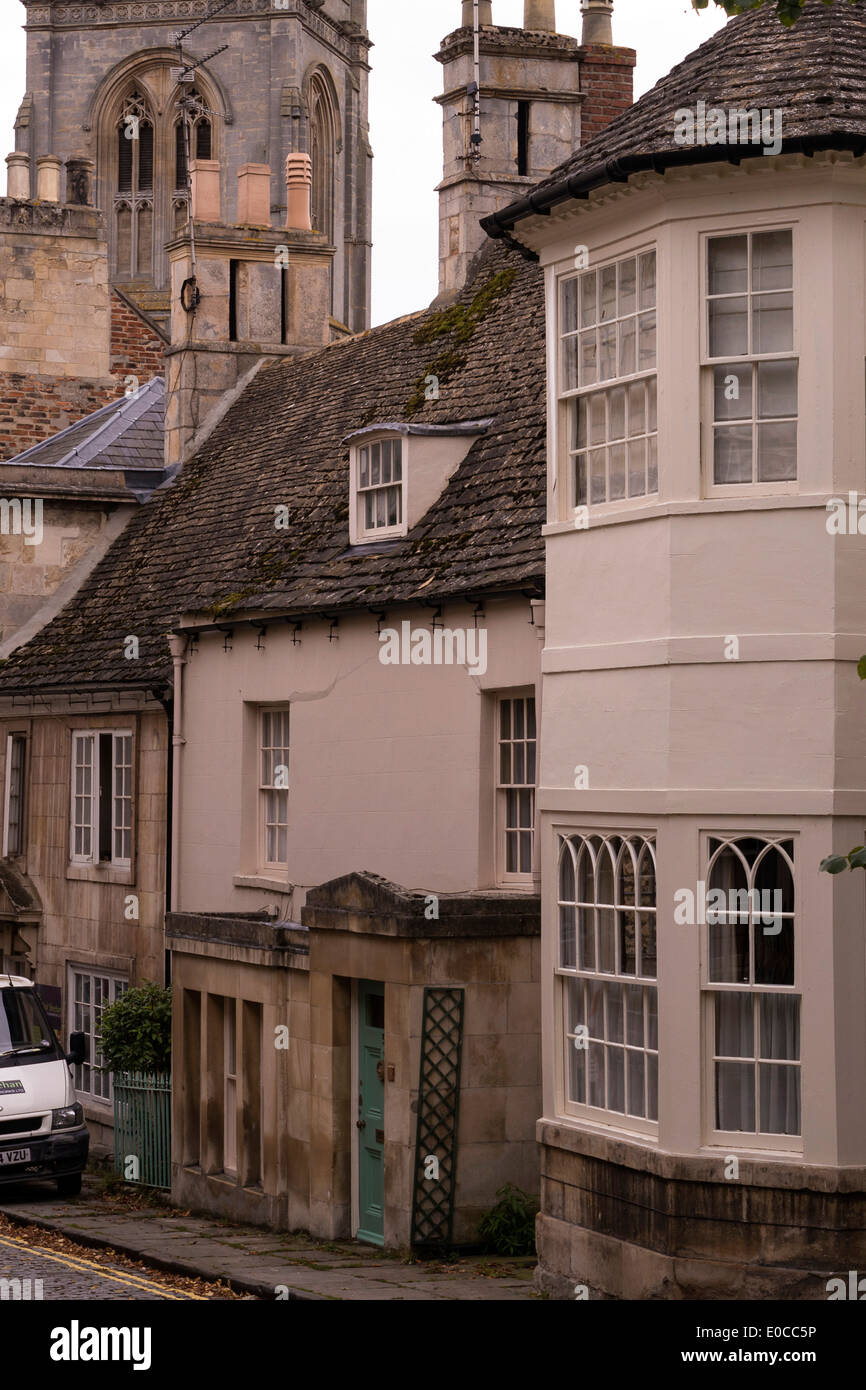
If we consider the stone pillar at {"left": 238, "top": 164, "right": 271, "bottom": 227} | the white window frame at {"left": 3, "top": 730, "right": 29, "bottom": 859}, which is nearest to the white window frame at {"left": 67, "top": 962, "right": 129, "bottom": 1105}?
the white window frame at {"left": 3, "top": 730, "right": 29, "bottom": 859}

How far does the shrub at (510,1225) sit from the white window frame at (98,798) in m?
9.79

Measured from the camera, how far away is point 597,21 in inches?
1059

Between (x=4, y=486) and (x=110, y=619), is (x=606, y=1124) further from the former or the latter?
(x=4, y=486)

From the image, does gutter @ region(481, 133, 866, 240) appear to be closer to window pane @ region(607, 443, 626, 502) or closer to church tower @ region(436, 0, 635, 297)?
window pane @ region(607, 443, 626, 502)

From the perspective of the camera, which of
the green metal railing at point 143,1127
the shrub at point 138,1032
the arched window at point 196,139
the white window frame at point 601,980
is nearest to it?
the white window frame at point 601,980

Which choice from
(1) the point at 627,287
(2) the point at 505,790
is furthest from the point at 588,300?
(2) the point at 505,790

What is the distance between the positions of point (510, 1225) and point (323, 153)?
61954mm

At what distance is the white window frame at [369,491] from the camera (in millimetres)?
20562

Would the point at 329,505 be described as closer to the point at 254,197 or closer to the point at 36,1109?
the point at 36,1109

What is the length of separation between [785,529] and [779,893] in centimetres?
226

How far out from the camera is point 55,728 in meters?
27.2

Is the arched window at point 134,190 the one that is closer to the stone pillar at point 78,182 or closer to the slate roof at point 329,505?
the stone pillar at point 78,182

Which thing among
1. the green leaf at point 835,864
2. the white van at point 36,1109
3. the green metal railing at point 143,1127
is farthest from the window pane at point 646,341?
the green metal railing at point 143,1127

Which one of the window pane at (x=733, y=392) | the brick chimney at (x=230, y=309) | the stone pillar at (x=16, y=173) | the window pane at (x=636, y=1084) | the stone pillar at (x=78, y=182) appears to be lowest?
the window pane at (x=636, y=1084)
